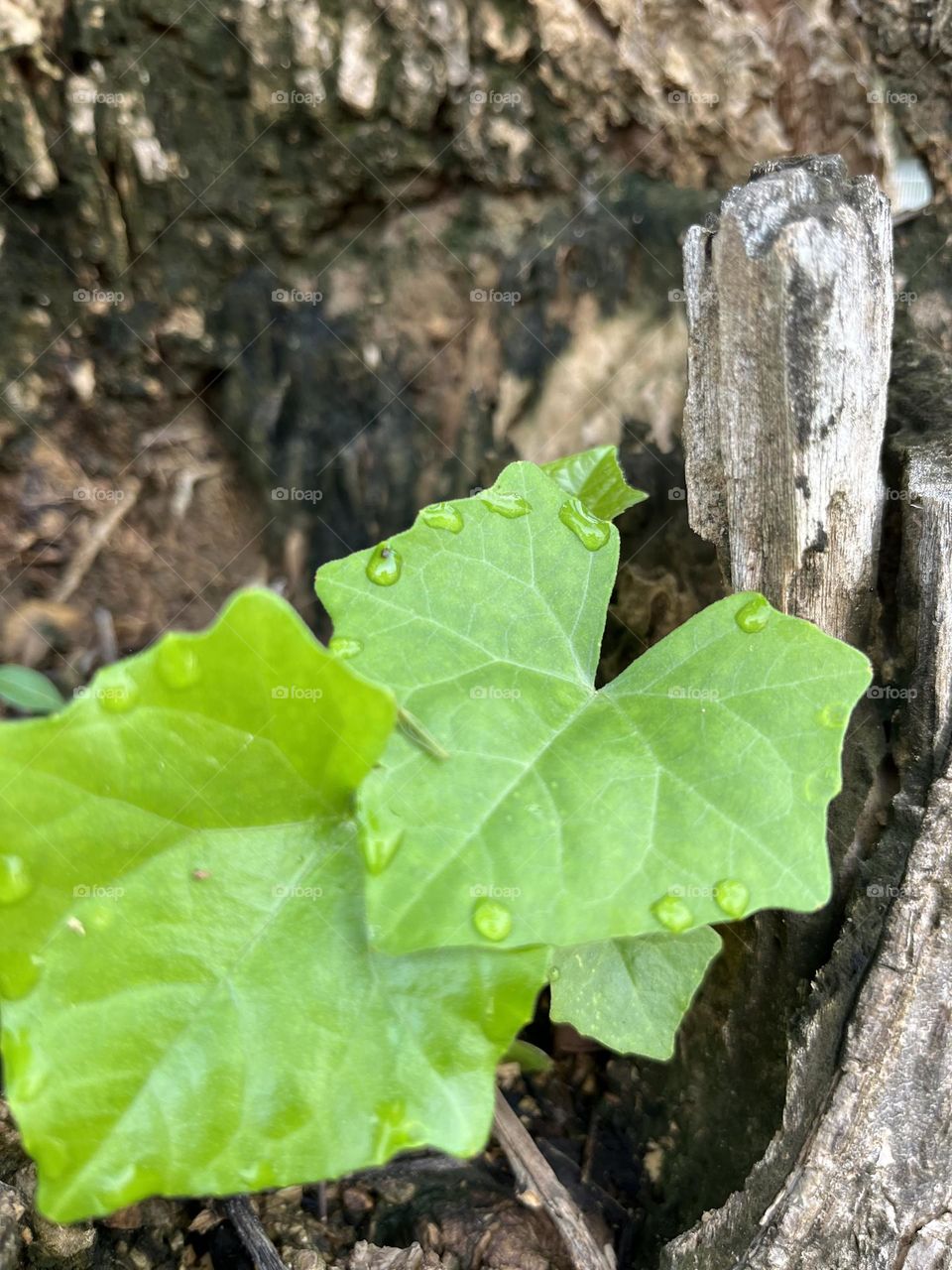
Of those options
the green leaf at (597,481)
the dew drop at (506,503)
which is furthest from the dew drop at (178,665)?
the green leaf at (597,481)

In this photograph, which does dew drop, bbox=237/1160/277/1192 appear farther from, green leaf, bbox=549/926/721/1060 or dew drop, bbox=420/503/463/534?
dew drop, bbox=420/503/463/534

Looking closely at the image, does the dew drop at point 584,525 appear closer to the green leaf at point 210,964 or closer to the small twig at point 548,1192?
the green leaf at point 210,964

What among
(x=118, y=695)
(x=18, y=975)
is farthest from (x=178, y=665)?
(x=18, y=975)

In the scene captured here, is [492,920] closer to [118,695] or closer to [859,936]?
[118,695]

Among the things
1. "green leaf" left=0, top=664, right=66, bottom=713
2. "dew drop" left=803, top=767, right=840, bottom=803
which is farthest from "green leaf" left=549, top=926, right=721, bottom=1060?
"green leaf" left=0, top=664, right=66, bottom=713

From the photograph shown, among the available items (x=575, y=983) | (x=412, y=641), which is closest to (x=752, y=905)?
(x=575, y=983)

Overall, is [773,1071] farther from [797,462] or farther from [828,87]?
[828,87]
